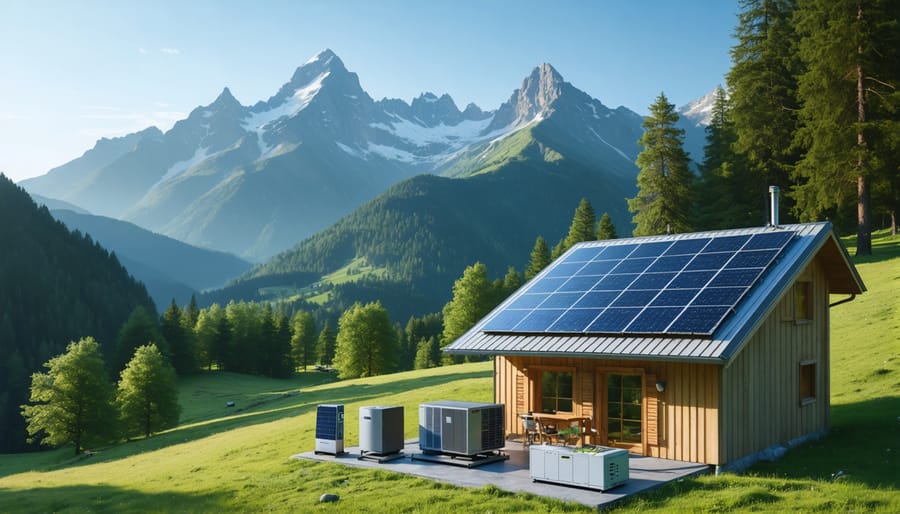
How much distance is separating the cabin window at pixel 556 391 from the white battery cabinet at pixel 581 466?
15.0 feet

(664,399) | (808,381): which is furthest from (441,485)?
(808,381)

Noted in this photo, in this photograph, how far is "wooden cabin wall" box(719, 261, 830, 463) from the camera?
778 inches

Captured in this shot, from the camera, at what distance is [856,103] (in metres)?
46.0

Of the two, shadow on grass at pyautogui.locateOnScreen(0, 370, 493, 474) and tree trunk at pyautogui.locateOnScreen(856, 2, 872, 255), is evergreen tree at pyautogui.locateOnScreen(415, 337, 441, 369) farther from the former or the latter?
tree trunk at pyautogui.locateOnScreen(856, 2, 872, 255)

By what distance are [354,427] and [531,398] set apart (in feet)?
39.3

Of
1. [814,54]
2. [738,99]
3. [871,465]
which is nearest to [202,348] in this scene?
[738,99]

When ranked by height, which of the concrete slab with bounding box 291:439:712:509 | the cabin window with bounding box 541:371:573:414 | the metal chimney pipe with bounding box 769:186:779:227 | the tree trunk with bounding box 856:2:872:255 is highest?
the tree trunk with bounding box 856:2:872:255

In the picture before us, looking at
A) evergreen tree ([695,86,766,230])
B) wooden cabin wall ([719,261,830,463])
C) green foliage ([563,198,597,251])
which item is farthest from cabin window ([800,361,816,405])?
green foliage ([563,198,597,251])

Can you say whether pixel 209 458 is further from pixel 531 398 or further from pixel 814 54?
pixel 814 54

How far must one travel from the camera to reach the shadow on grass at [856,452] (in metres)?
18.1

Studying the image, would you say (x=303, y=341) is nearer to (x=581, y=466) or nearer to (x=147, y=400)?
(x=147, y=400)

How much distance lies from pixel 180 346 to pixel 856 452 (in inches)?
3873

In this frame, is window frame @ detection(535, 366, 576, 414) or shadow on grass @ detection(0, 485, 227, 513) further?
window frame @ detection(535, 366, 576, 414)

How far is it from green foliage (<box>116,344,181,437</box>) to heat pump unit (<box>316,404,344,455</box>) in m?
42.1
